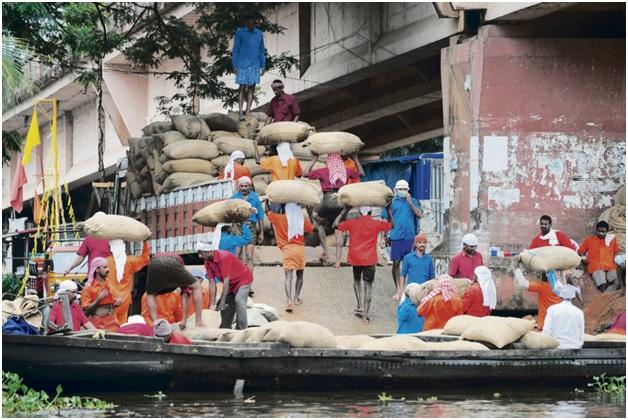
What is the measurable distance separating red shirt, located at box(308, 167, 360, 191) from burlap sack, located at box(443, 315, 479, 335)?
420cm

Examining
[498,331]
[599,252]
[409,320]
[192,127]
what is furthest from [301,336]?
[192,127]

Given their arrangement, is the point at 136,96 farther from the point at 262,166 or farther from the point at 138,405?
the point at 138,405

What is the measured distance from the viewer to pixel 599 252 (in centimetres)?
1941

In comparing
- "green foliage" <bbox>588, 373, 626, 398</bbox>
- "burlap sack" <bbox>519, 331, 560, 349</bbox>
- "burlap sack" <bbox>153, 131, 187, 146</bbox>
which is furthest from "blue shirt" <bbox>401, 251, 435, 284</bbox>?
"burlap sack" <bbox>153, 131, 187, 146</bbox>

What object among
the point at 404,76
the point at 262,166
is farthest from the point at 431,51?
the point at 262,166

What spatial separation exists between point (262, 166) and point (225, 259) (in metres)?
3.95

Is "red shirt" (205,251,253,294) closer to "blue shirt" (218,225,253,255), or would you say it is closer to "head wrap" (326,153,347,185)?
"blue shirt" (218,225,253,255)

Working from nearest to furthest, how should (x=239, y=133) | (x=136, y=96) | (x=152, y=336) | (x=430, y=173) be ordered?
(x=152, y=336) → (x=239, y=133) → (x=430, y=173) → (x=136, y=96)

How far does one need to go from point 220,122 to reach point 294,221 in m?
4.44

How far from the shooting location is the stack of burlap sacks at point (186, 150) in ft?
69.6

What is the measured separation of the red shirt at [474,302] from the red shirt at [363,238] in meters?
1.89

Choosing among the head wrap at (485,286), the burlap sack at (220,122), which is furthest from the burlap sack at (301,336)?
the burlap sack at (220,122)

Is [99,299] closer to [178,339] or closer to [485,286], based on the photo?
[178,339]

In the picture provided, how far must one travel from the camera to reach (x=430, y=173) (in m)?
25.5
